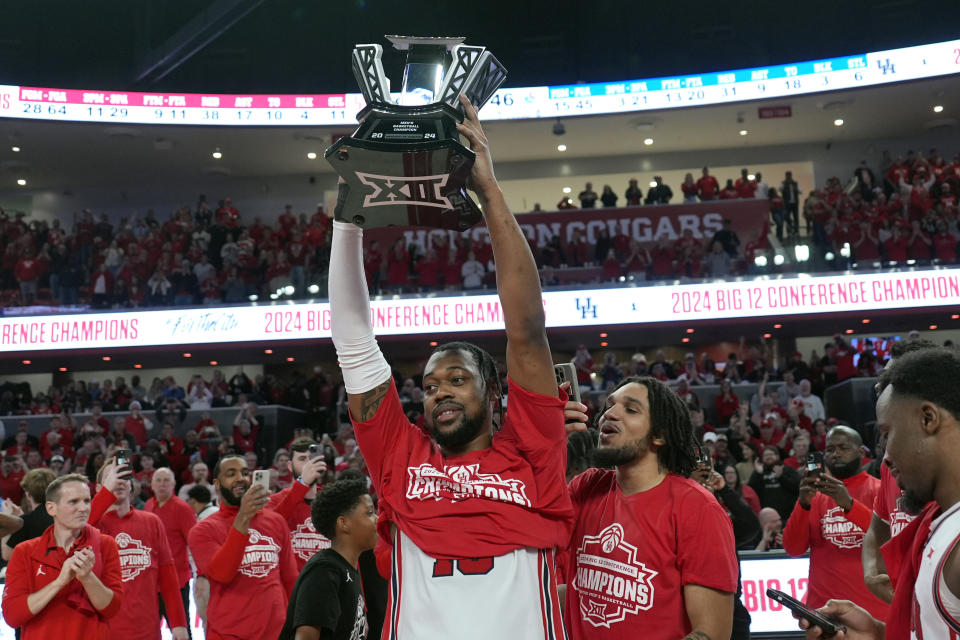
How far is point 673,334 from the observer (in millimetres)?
20906

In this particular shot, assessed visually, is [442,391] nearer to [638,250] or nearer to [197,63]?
[638,250]

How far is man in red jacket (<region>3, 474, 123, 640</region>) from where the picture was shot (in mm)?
4516

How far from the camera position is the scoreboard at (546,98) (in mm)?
21969

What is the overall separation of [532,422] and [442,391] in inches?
10.6

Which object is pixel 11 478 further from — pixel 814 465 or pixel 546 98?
pixel 546 98

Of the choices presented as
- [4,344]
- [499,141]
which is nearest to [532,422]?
[4,344]

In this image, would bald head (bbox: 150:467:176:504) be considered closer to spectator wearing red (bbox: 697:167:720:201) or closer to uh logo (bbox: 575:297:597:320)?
uh logo (bbox: 575:297:597:320)

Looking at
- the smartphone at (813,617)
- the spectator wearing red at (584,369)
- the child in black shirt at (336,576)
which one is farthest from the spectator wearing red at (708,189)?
the smartphone at (813,617)

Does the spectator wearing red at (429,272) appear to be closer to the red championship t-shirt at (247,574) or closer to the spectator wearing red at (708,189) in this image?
the spectator wearing red at (708,189)

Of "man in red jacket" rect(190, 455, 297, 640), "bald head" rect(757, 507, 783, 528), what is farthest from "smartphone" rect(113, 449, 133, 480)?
"bald head" rect(757, 507, 783, 528)

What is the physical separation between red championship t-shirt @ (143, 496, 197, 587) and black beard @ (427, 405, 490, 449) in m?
5.41

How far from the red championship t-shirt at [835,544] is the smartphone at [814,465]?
65 centimetres

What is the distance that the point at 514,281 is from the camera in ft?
8.31

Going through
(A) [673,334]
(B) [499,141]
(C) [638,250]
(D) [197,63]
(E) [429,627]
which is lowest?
(E) [429,627]
